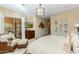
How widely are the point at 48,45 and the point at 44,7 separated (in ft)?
1.80

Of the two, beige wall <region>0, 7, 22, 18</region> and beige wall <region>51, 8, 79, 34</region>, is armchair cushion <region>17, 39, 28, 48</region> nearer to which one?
beige wall <region>0, 7, 22, 18</region>

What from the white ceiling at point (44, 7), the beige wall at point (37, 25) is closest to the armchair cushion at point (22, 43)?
the beige wall at point (37, 25)

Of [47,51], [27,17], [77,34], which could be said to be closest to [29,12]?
[27,17]

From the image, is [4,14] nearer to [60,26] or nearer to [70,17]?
[60,26]

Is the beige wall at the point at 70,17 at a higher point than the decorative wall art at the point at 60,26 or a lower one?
higher

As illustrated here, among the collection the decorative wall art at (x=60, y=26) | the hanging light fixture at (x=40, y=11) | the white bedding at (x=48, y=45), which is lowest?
the white bedding at (x=48, y=45)

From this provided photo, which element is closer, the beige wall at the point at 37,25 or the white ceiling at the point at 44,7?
the white ceiling at the point at 44,7

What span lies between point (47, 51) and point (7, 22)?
2.29ft

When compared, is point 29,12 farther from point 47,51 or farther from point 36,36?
point 47,51

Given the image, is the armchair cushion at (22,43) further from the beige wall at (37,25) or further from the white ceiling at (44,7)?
the white ceiling at (44,7)

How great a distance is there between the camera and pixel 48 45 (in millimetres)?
2014

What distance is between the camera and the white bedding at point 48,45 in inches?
76.8

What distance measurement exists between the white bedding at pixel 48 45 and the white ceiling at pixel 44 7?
13.6 inches

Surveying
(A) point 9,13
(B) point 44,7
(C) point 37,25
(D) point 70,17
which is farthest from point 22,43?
(D) point 70,17
